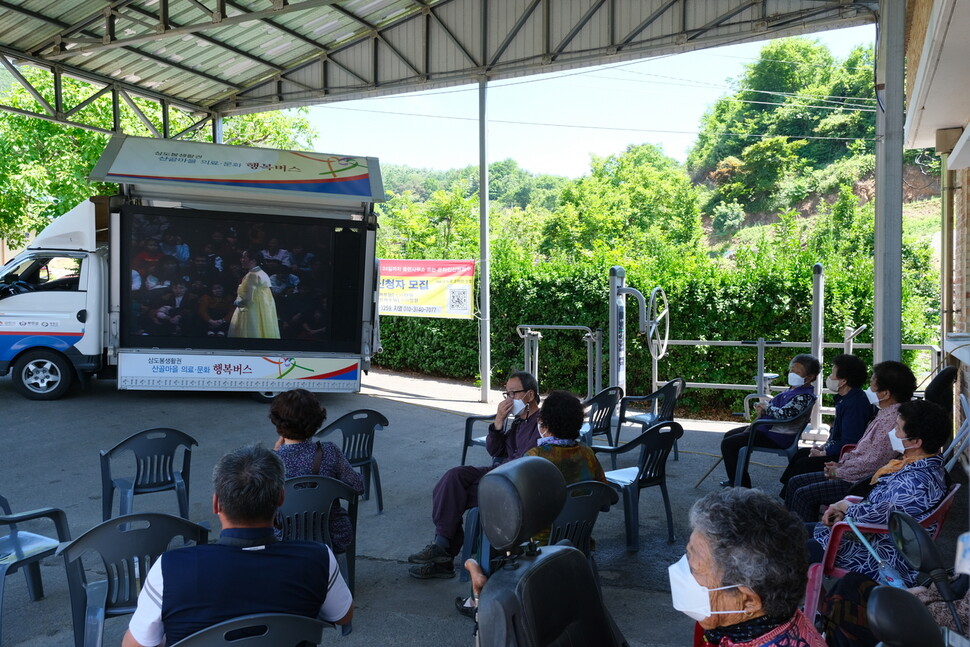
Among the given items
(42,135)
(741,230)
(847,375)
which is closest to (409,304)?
(847,375)

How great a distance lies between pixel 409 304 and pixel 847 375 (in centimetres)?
749

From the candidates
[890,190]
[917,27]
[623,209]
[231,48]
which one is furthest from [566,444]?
[623,209]

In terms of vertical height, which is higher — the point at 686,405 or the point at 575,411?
the point at 575,411

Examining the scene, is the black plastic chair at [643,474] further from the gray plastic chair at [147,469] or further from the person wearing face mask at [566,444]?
the gray plastic chair at [147,469]

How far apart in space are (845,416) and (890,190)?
6.11 ft

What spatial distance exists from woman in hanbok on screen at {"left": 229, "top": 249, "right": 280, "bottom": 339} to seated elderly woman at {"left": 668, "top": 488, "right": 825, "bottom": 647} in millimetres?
8316

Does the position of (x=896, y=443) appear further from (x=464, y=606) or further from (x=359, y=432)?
(x=359, y=432)

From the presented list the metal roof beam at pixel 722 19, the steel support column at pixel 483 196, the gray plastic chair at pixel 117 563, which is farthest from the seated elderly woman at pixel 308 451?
the metal roof beam at pixel 722 19

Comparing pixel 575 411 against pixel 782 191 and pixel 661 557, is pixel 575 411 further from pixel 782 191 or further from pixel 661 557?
pixel 782 191

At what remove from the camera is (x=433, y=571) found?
13.8ft

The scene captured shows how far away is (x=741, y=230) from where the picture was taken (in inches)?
1631

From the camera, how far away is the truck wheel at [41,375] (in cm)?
936

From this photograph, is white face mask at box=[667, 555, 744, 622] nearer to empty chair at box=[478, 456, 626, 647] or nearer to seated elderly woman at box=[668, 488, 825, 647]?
seated elderly woman at box=[668, 488, 825, 647]

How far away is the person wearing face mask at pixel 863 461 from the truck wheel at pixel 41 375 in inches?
325
